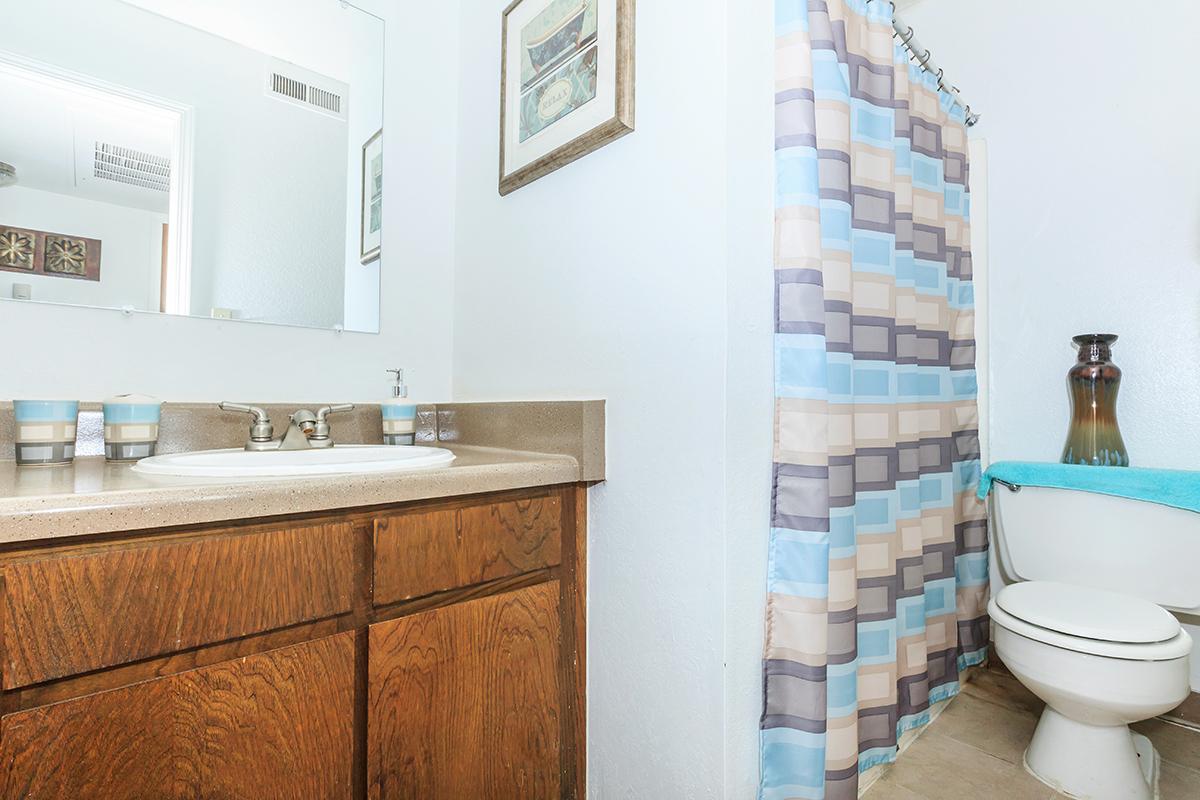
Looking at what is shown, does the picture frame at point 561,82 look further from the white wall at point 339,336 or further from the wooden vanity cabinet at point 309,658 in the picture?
the wooden vanity cabinet at point 309,658

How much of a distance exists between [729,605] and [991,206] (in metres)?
1.76

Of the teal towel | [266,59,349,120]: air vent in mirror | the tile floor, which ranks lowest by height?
the tile floor

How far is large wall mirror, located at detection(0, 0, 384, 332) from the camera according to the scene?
3.68ft

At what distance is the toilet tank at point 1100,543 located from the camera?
4.59ft

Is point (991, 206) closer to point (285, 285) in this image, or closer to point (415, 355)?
point (415, 355)

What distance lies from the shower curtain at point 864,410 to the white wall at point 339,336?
964 millimetres

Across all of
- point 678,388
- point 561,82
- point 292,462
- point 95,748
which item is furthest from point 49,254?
point 678,388

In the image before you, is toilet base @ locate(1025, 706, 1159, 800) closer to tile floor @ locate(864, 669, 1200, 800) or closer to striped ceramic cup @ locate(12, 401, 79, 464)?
tile floor @ locate(864, 669, 1200, 800)

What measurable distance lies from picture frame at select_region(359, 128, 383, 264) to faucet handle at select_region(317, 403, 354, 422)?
395 mm

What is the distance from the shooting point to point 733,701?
98 centimetres

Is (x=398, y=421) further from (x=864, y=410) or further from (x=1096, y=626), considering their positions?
(x=1096, y=626)

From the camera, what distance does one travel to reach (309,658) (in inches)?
33.3

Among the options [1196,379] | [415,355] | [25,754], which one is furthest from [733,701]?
[1196,379]

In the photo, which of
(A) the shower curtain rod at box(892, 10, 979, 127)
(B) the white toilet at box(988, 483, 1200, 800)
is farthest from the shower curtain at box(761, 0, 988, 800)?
(B) the white toilet at box(988, 483, 1200, 800)
